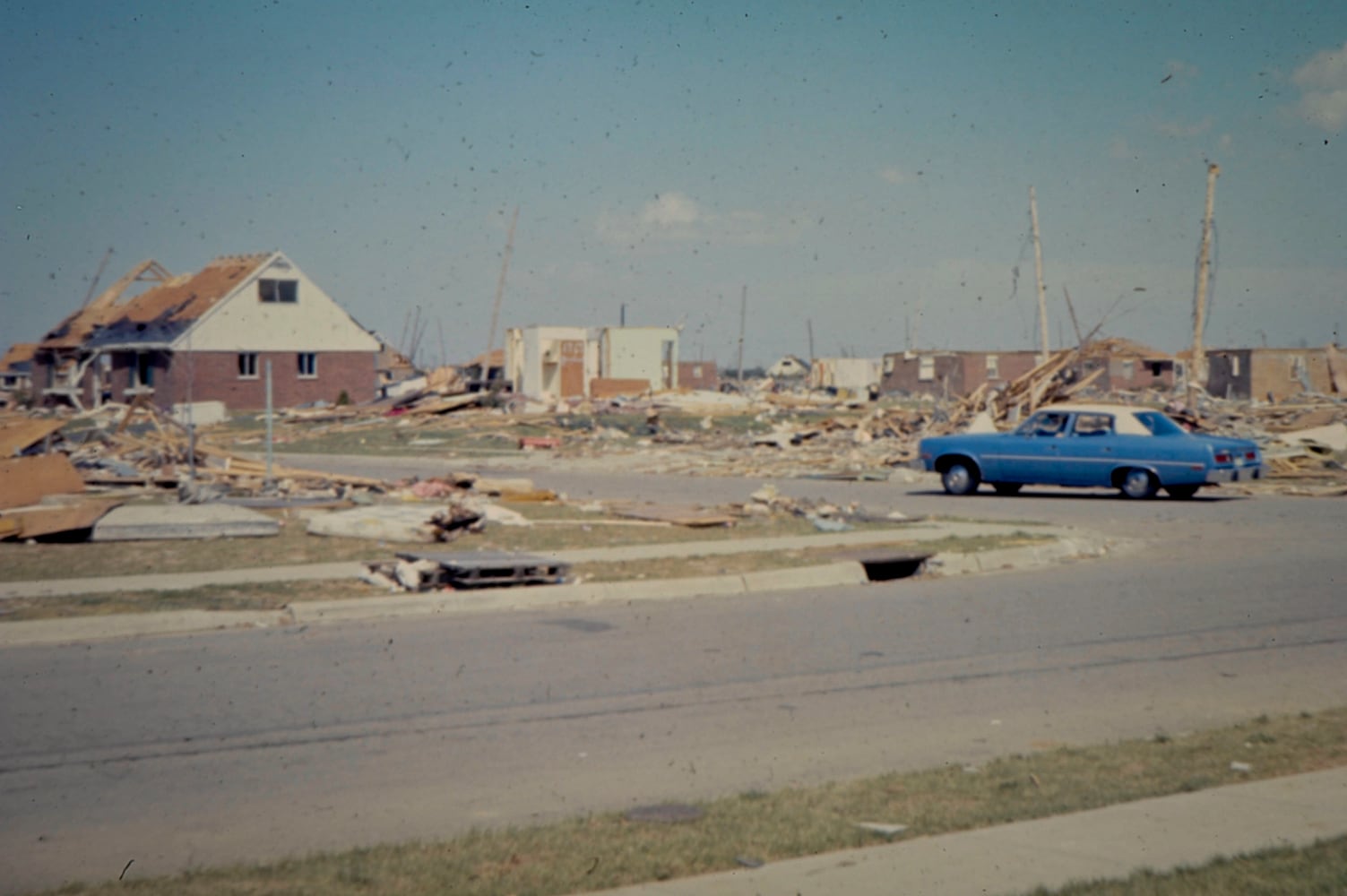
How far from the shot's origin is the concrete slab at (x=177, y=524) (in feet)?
54.2

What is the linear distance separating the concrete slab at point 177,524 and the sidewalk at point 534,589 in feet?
9.29

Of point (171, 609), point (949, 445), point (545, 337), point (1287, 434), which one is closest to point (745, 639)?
point (171, 609)

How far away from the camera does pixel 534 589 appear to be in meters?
13.3

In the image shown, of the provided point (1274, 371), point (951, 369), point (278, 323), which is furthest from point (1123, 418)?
point (951, 369)

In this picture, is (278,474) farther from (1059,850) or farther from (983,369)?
(983,369)

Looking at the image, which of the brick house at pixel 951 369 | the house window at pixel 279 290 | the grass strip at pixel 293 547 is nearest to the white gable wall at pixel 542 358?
the house window at pixel 279 290

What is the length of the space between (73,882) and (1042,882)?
148 inches

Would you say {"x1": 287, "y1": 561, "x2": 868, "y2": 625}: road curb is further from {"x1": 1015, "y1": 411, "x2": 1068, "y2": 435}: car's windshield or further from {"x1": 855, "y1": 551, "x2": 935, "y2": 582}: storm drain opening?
{"x1": 1015, "y1": 411, "x2": 1068, "y2": 435}: car's windshield

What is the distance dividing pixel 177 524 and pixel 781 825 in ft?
41.3

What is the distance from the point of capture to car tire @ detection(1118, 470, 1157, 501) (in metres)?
23.5

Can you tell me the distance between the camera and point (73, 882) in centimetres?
543

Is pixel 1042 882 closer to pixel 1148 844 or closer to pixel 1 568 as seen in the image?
pixel 1148 844

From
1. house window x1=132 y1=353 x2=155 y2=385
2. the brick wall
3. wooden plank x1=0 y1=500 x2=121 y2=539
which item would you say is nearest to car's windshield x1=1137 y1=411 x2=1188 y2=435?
wooden plank x1=0 y1=500 x2=121 y2=539

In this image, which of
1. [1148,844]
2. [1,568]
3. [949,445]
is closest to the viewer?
[1148,844]
